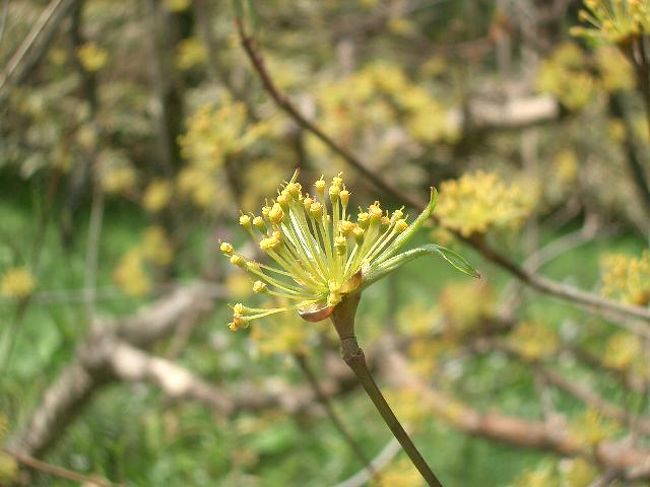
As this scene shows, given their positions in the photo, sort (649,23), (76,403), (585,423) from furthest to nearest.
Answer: (76,403) < (585,423) < (649,23)

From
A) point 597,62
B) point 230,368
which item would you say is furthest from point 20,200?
point 597,62

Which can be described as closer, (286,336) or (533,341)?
(286,336)

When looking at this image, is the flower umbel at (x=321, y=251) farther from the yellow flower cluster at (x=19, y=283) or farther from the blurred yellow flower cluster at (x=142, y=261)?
the blurred yellow flower cluster at (x=142, y=261)

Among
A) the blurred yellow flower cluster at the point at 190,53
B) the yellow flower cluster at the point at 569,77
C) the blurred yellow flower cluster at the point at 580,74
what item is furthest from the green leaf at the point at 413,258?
the blurred yellow flower cluster at the point at 190,53

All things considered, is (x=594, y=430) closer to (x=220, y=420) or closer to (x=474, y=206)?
(x=474, y=206)

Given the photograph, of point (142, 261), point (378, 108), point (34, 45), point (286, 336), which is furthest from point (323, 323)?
point (142, 261)

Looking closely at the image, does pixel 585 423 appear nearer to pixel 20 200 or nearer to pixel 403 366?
pixel 403 366
